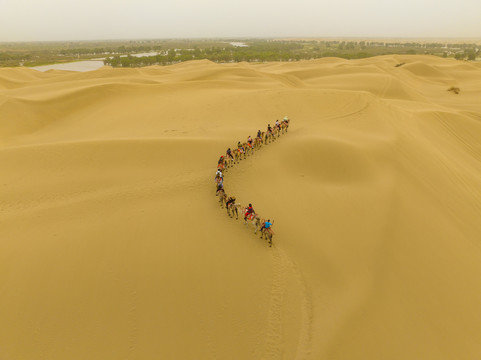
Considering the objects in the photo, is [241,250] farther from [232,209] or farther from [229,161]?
[229,161]

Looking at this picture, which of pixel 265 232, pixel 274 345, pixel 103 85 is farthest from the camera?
pixel 103 85

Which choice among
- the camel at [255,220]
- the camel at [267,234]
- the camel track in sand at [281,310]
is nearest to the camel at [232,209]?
the camel at [255,220]

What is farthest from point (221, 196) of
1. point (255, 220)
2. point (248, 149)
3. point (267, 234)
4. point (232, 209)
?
point (248, 149)

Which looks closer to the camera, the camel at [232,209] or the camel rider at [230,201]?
the camel rider at [230,201]

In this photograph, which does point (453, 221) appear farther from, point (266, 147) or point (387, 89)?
point (387, 89)

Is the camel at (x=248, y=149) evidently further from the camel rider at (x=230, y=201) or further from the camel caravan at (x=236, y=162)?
the camel rider at (x=230, y=201)

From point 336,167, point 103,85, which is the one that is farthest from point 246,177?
point 103,85
